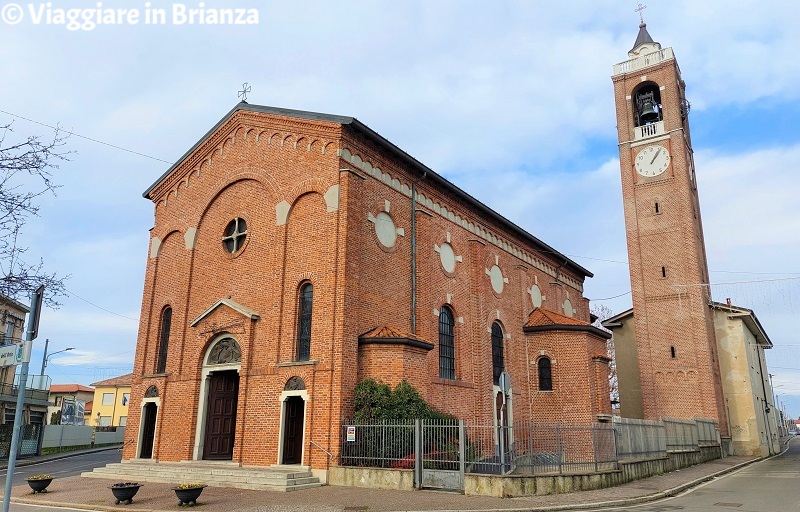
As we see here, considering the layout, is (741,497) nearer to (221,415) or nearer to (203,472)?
(203,472)

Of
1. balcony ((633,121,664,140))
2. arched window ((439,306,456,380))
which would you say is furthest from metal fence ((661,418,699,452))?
balcony ((633,121,664,140))

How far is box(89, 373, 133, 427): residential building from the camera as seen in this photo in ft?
222

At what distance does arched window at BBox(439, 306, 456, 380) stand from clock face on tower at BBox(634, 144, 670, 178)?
688 inches

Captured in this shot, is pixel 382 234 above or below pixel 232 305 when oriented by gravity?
above

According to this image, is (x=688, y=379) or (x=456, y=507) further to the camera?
(x=688, y=379)

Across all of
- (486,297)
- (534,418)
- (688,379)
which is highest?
(486,297)

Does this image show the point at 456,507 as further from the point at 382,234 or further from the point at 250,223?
the point at 250,223

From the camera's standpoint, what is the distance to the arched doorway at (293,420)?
16922mm

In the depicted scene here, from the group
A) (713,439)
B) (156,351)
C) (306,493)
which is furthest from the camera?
(713,439)

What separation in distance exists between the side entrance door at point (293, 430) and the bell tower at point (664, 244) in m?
21.1

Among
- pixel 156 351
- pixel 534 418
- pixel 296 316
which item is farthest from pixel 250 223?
pixel 534 418

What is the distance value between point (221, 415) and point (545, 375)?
14.2 meters

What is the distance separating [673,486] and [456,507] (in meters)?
7.77

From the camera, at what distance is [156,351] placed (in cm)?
2170
